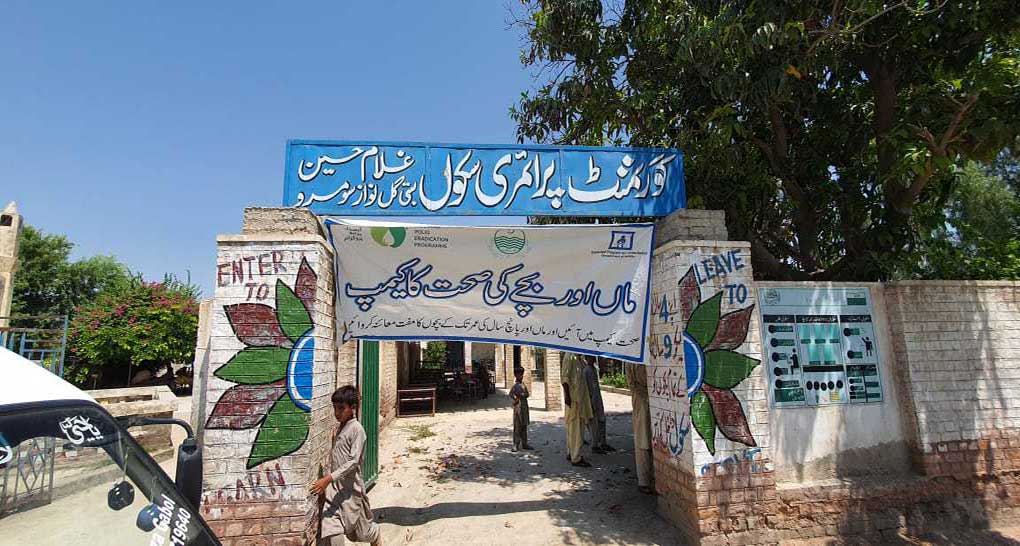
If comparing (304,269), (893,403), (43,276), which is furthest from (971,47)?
(43,276)

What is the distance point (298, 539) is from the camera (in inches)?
150

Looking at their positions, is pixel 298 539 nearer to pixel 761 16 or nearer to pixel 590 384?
pixel 590 384

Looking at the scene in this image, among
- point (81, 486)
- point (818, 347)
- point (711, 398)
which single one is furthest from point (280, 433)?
point (818, 347)

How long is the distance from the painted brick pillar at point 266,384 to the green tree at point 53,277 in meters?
25.0

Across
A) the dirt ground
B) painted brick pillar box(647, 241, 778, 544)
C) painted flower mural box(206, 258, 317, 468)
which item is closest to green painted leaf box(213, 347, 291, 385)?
painted flower mural box(206, 258, 317, 468)

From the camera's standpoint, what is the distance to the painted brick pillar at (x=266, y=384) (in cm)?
383

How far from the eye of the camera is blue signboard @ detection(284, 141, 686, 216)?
4.63 metres

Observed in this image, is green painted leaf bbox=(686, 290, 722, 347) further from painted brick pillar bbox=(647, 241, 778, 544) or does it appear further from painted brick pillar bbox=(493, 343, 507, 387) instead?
painted brick pillar bbox=(493, 343, 507, 387)

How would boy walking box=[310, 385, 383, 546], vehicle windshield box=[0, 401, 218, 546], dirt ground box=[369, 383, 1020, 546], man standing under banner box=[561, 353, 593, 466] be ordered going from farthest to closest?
1. man standing under banner box=[561, 353, 593, 466]
2. dirt ground box=[369, 383, 1020, 546]
3. boy walking box=[310, 385, 383, 546]
4. vehicle windshield box=[0, 401, 218, 546]

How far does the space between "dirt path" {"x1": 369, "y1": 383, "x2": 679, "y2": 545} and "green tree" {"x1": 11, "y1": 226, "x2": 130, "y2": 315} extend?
23492mm

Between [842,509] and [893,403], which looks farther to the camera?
[893,403]

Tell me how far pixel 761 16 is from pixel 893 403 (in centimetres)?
419

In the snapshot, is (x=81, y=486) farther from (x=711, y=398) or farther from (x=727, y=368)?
(x=727, y=368)

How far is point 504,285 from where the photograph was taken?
15.9ft
